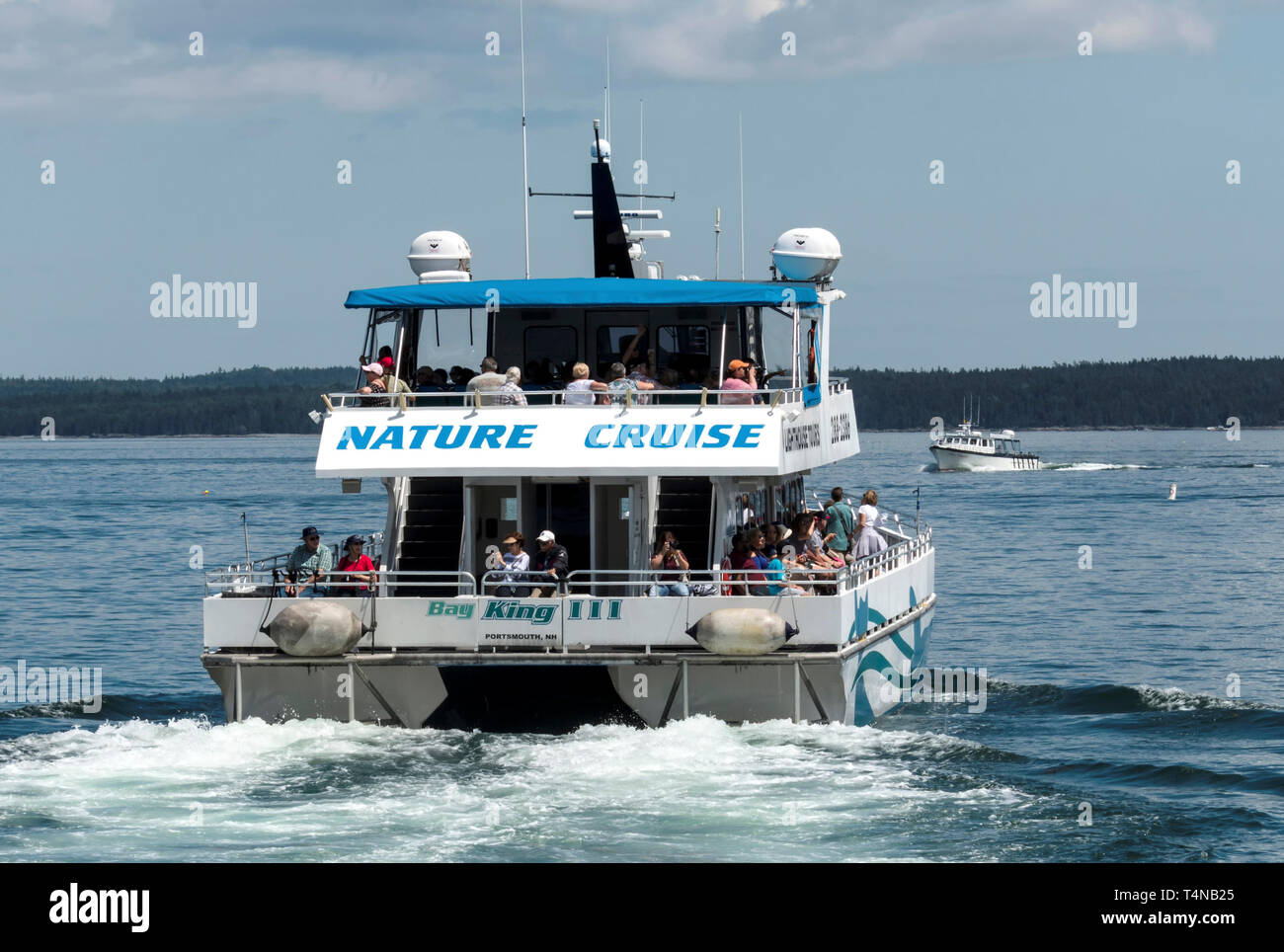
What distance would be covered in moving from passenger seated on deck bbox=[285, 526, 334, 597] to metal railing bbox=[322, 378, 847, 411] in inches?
53.0

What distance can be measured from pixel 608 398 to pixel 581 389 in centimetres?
29

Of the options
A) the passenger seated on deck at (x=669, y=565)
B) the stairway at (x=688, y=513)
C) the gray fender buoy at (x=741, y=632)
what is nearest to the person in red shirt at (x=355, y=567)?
the passenger seated on deck at (x=669, y=565)

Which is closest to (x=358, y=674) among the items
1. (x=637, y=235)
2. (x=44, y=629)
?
(x=637, y=235)

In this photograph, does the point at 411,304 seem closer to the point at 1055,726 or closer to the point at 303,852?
the point at 303,852

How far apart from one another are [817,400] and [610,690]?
15.3 ft

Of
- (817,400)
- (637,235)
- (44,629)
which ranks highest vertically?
(637,235)

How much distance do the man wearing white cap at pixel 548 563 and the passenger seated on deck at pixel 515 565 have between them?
0.09m

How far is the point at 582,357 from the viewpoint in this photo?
19.8 meters

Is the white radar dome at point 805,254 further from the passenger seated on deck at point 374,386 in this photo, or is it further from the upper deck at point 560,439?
the passenger seated on deck at point 374,386

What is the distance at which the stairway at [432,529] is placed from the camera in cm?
1797

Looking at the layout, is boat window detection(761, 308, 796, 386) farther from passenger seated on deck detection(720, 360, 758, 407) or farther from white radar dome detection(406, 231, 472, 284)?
white radar dome detection(406, 231, 472, 284)

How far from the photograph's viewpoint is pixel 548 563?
1648cm

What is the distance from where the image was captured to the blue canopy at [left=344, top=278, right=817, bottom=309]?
17859mm
